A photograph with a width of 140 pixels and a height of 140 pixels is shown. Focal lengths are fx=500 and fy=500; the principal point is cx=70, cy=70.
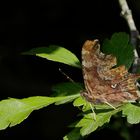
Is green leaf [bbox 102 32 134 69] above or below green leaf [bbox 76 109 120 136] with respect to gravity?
above

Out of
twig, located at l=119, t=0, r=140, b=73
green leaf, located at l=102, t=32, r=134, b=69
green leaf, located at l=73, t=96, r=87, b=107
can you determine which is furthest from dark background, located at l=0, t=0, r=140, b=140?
green leaf, located at l=73, t=96, r=87, b=107

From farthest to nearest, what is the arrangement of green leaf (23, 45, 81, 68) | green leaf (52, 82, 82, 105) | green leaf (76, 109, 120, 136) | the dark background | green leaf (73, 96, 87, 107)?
the dark background
green leaf (23, 45, 81, 68)
green leaf (52, 82, 82, 105)
green leaf (73, 96, 87, 107)
green leaf (76, 109, 120, 136)

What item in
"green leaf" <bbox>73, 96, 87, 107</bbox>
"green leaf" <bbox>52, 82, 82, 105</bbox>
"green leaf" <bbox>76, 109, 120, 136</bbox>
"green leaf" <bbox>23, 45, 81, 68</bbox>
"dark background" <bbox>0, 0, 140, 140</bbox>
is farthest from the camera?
"dark background" <bbox>0, 0, 140, 140</bbox>

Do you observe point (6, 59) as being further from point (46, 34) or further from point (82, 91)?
point (82, 91)

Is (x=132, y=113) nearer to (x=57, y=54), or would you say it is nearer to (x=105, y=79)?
(x=105, y=79)

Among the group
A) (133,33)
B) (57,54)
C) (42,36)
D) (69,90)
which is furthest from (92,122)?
(42,36)

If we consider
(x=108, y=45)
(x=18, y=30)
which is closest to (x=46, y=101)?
(x=108, y=45)

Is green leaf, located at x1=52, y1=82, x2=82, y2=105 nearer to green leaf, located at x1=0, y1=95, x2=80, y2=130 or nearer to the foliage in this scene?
the foliage
